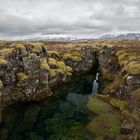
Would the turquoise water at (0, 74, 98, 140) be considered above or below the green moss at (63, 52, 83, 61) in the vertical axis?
below

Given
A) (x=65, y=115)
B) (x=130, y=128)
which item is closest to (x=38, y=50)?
(x=65, y=115)

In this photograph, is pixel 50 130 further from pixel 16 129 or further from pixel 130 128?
pixel 130 128

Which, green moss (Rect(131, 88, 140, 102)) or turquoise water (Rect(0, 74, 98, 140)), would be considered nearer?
turquoise water (Rect(0, 74, 98, 140))

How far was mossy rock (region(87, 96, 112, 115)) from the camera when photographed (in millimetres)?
63188

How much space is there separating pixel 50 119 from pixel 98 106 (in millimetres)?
12724

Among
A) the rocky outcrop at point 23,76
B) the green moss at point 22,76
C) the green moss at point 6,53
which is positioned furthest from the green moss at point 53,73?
the green moss at point 6,53

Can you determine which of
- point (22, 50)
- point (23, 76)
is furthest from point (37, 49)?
point (23, 76)

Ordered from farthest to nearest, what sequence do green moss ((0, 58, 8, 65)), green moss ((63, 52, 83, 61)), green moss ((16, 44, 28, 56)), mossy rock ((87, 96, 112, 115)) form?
green moss ((63, 52, 83, 61)) < green moss ((16, 44, 28, 56)) < green moss ((0, 58, 8, 65)) < mossy rock ((87, 96, 112, 115))

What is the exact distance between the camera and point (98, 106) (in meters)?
66.4

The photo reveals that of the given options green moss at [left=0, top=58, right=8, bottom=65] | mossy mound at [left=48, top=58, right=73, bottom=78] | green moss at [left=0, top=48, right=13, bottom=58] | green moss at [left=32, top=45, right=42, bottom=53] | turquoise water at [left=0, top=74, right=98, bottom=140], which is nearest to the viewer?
turquoise water at [left=0, top=74, right=98, bottom=140]

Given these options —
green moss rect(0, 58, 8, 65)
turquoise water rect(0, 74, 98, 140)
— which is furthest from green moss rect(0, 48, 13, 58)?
turquoise water rect(0, 74, 98, 140)

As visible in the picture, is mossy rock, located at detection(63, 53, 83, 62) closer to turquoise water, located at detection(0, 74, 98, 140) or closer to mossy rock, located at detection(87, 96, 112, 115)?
turquoise water, located at detection(0, 74, 98, 140)

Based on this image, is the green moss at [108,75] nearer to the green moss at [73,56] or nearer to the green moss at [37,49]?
the green moss at [73,56]

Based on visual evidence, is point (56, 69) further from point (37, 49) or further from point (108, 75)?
point (108, 75)
